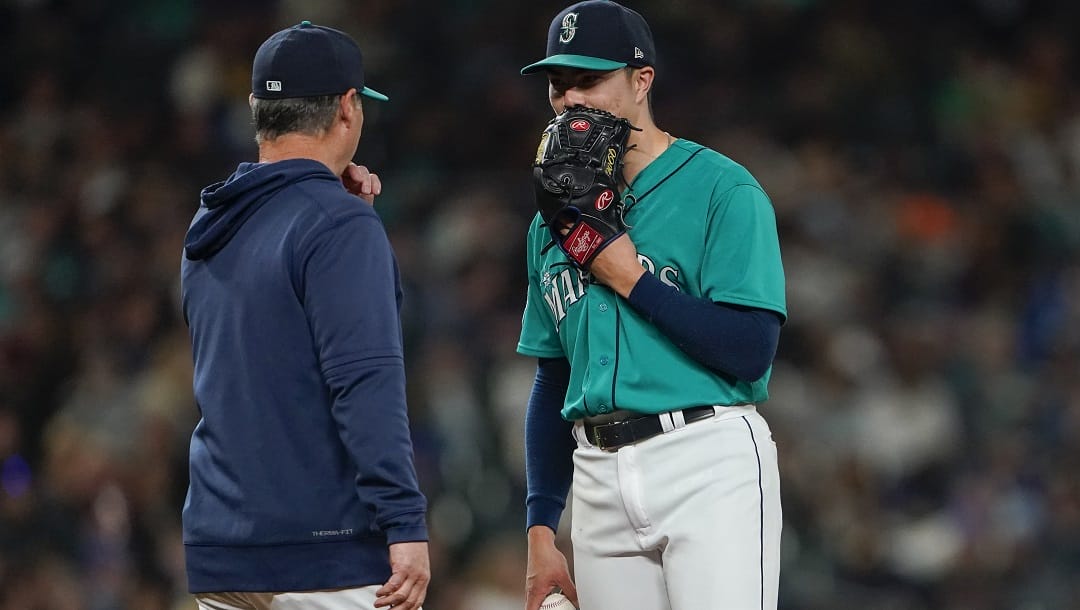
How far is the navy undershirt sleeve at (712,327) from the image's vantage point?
2660mm

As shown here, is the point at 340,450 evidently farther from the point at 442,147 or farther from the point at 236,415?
the point at 442,147

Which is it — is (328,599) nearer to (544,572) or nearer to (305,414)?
(305,414)

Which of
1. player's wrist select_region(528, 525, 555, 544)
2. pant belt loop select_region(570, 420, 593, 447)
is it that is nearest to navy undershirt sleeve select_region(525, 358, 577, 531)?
player's wrist select_region(528, 525, 555, 544)

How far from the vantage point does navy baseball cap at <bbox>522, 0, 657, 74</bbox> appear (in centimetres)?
283

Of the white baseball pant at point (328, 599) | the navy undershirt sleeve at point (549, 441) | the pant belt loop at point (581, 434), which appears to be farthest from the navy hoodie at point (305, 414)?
the navy undershirt sleeve at point (549, 441)

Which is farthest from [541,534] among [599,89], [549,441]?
[599,89]

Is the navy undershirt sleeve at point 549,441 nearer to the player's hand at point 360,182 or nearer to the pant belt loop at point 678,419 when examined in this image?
the pant belt loop at point 678,419

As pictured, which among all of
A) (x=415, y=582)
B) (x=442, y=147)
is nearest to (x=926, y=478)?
(x=442, y=147)

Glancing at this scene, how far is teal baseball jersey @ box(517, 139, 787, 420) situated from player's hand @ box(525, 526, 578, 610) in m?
0.30

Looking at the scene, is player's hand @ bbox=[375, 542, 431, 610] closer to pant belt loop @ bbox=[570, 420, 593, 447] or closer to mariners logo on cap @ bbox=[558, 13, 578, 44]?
pant belt loop @ bbox=[570, 420, 593, 447]

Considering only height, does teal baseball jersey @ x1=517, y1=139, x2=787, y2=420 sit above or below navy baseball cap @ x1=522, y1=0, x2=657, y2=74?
below

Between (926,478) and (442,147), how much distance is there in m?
2.99

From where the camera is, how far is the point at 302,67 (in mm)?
2600

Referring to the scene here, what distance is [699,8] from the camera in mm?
8125
